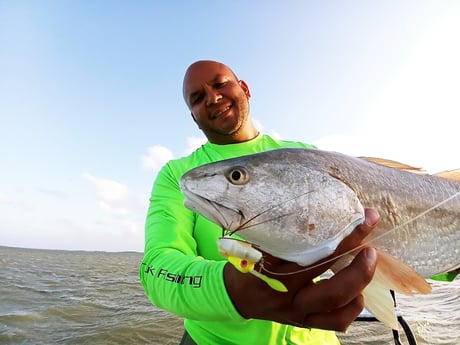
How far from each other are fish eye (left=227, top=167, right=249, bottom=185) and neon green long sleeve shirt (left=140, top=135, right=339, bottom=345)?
363 mm

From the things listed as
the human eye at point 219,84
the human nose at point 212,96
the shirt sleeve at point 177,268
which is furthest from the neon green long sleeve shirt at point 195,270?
the human eye at point 219,84

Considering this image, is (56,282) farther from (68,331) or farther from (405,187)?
(405,187)

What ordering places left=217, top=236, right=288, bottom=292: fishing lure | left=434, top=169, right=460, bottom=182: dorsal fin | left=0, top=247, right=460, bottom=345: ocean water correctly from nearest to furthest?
left=217, top=236, right=288, bottom=292: fishing lure < left=434, top=169, right=460, bottom=182: dorsal fin < left=0, top=247, right=460, bottom=345: ocean water

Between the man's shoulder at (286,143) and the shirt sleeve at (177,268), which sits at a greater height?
the man's shoulder at (286,143)

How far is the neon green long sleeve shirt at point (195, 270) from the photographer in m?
1.59

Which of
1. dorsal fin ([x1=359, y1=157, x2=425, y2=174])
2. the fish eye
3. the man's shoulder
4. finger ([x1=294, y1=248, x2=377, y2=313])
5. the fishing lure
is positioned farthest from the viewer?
the man's shoulder

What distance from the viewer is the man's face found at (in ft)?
9.78

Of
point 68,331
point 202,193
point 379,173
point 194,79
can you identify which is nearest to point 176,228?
point 202,193

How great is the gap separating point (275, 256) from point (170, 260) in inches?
24.5

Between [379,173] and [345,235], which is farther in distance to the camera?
[379,173]

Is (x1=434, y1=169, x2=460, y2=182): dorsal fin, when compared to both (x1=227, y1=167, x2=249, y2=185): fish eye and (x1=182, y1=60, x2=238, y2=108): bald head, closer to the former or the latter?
(x1=227, y1=167, x2=249, y2=185): fish eye

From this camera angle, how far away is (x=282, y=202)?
1.48 m

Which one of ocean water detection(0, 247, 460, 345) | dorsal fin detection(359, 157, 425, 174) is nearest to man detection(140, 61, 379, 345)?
dorsal fin detection(359, 157, 425, 174)

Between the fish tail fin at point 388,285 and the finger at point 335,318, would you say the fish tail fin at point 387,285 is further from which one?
the finger at point 335,318
